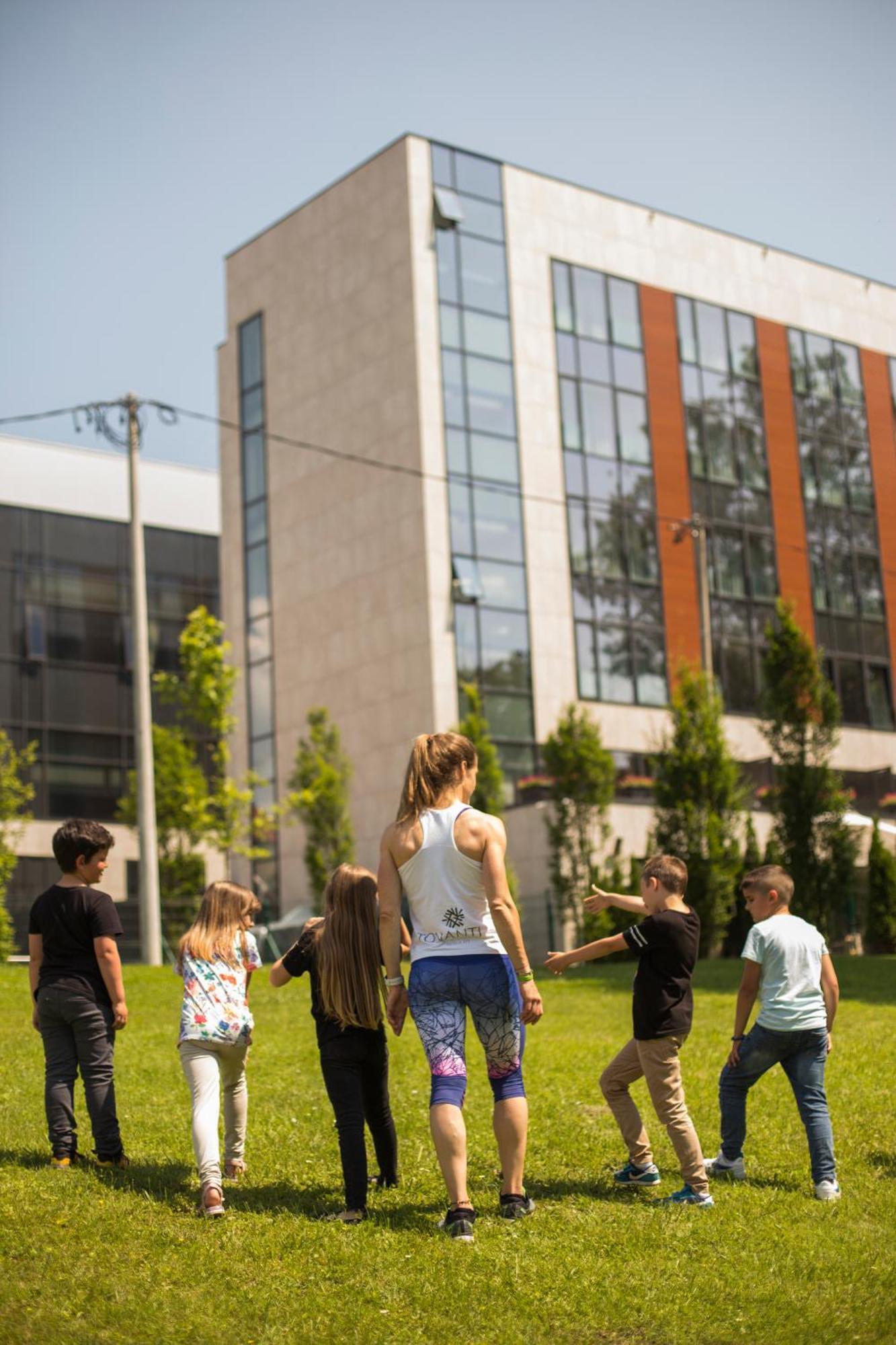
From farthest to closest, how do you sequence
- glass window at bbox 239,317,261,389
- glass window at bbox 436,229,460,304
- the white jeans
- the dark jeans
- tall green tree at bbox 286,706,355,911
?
glass window at bbox 239,317,261,389 → glass window at bbox 436,229,460,304 → tall green tree at bbox 286,706,355,911 → the dark jeans → the white jeans

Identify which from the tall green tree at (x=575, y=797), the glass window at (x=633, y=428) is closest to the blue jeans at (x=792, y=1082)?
the tall green tree at (x=575, y=797)

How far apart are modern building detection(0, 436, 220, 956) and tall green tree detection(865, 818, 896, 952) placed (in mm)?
20965

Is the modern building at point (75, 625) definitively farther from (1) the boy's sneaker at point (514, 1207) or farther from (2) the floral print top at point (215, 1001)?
(1) the boy's sneaker at point (514, 1207)

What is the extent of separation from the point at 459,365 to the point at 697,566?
818 cm

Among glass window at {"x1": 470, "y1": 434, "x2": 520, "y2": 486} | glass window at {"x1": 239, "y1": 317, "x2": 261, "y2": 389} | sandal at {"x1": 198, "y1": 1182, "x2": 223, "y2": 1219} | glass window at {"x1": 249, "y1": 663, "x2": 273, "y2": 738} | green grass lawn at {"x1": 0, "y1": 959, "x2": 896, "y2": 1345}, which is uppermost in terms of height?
glass window at {"x1": 239, "y1": 317, "x2": 261, "y2": 389}

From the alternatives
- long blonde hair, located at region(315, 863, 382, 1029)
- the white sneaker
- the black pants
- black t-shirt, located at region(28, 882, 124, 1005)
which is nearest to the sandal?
the black pants

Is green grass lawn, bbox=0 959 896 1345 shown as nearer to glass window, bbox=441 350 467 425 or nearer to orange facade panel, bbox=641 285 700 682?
glass window, bbox=441 350 467 425

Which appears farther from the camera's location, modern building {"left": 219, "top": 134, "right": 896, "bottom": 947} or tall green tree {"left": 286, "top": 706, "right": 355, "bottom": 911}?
modern building {"left": 219, "top": 134, "right": 896, "bottom": 947}

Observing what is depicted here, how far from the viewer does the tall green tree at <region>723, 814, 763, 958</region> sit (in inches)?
1119

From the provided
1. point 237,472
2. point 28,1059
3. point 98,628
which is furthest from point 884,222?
point 98,628

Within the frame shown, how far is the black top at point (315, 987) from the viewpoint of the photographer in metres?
7.71

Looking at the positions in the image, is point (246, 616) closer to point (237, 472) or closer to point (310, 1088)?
point (237, 472)

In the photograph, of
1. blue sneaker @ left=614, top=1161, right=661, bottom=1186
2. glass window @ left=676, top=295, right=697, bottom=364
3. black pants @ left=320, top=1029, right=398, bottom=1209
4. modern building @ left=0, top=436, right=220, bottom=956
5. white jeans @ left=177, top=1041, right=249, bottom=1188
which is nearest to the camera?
black pants @ left=320, top=1029, right=398, bottom=1209

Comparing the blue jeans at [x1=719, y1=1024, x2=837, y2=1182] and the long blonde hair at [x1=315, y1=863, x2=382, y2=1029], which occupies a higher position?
the long blonde hair at [x1=315, y1=863, x2=382, y2=1029]
